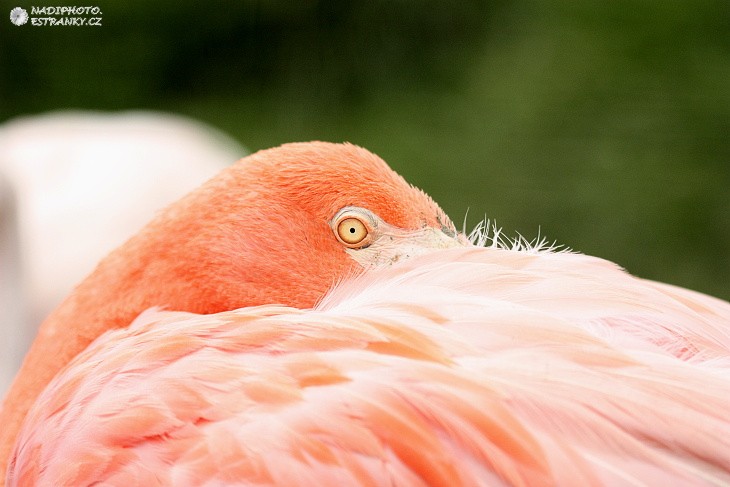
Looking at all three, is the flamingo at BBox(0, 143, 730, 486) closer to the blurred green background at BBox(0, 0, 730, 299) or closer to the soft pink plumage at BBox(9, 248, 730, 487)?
the soft pink plumage at BBox(9, 248, 730, 487)

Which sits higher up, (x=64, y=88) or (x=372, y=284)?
(x=64, y=88)

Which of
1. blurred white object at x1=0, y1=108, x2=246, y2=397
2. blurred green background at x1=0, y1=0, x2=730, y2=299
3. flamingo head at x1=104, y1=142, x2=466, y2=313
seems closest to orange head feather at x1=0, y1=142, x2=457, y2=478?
flamingo head at x1=104, y1=142, x2=466, y2=313

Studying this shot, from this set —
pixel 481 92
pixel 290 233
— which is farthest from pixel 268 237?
pixel 481 92

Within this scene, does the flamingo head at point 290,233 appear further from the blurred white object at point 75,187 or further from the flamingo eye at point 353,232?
the blurred white object at point 75,187

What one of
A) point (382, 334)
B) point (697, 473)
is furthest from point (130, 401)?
point (697, 473)

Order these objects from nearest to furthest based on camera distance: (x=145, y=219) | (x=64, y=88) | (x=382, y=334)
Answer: (x=382, y=334), (x=145, y=219), (x=64, y=88)

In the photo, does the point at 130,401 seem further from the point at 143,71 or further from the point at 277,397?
the point at 143,71

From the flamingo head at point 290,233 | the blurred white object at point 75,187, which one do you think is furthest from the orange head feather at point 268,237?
the blurred white object at point 75,187
